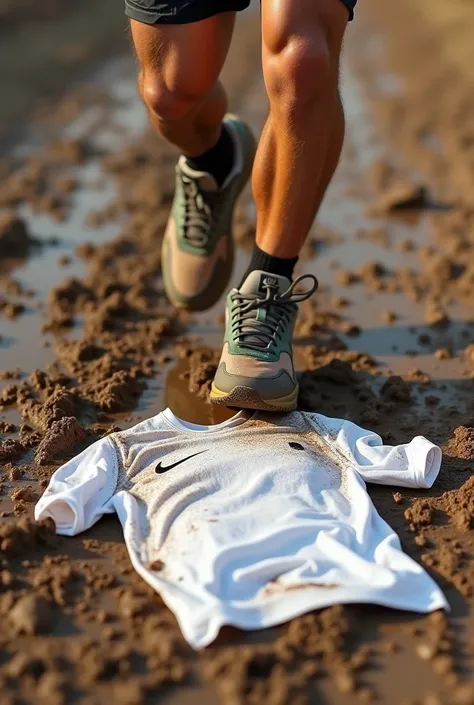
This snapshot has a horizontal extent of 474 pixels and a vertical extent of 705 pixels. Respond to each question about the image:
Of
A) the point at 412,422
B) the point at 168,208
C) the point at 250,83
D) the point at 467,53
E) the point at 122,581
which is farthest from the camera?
the point at 467,53

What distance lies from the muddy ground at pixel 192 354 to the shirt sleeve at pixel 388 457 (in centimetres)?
5

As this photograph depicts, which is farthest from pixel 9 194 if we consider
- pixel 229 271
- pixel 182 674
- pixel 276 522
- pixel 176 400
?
pixel 182 674

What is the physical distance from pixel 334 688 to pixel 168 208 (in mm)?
3091

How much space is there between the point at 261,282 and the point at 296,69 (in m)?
0.66

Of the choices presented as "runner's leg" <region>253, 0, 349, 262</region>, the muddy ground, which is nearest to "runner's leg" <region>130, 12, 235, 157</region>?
"runner's leg" <region>253, 0, 349, 262</region>

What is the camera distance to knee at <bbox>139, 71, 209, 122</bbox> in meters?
3.15

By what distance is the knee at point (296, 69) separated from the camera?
2693mm

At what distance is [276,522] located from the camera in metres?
2.39

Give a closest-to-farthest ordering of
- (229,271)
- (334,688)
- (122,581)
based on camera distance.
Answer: (334,688), (122,581), (229,271)

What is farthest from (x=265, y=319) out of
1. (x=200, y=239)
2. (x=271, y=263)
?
(x=200, y=239)

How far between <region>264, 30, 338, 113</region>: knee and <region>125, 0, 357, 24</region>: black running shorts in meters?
0.39

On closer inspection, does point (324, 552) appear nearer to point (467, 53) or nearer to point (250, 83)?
point (250, 83)

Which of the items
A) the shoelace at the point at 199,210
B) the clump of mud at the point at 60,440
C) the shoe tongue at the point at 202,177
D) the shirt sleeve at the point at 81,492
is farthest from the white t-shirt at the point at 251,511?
the shoe tongue at the point at 202,177

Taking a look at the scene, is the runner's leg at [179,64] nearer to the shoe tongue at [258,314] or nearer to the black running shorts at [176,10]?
the black running shorts at [176,10]
